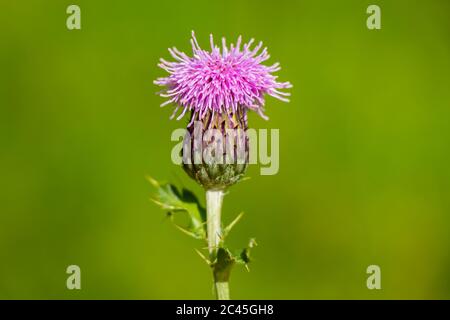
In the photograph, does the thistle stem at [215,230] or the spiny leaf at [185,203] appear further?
the spiny leaf at [185,203]

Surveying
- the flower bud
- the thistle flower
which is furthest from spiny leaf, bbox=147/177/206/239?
the flower bud

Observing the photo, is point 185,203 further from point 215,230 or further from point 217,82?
point 217,82

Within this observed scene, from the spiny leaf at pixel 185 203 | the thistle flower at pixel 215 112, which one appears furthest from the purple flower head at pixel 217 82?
the spiny leaf at pixel 185 203

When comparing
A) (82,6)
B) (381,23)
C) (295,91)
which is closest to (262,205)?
(295,91)

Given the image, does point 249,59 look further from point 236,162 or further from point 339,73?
point 339,73

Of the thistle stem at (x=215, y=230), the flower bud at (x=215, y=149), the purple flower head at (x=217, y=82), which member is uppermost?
the purple flower head at (x=217, y=82)

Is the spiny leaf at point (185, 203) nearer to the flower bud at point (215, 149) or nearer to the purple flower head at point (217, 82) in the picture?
the flower bud at point (215, 149)

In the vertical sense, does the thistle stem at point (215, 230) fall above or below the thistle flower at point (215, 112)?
below
